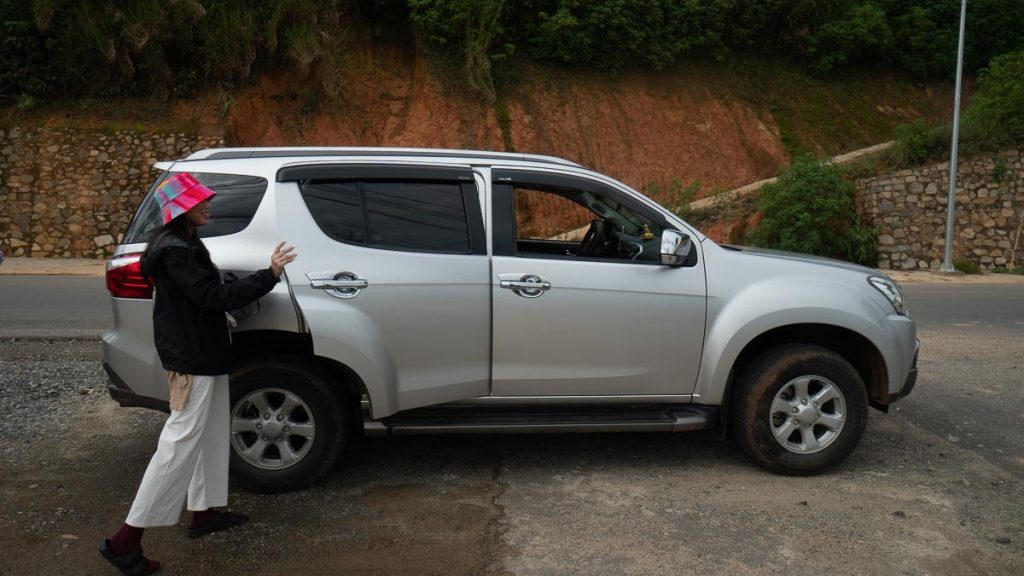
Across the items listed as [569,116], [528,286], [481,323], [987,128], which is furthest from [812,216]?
[481,323]

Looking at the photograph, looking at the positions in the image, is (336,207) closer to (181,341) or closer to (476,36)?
(181,341)

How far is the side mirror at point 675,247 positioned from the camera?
490cm

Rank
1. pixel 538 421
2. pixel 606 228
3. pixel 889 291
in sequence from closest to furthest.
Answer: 1. pixel 538 421
2. pixel 889 291
3. pixel 606 228

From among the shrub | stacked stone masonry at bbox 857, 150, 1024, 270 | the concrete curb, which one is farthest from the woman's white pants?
the shrub

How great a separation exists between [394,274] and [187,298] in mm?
1194

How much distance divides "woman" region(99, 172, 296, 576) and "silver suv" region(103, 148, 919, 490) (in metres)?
0.58

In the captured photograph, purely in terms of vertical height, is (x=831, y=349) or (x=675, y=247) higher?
(x=675, y=247)

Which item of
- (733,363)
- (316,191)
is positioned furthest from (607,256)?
(316,191)

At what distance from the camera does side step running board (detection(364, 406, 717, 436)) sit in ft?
15.9

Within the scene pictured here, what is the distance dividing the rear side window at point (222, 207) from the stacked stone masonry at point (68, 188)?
14.7 m

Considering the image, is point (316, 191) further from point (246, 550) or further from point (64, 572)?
point (64, 572)

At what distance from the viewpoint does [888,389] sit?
5.26 metres

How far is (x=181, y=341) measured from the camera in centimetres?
393

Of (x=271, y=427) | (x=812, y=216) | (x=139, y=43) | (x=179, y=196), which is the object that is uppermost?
(x=139, y=43)
